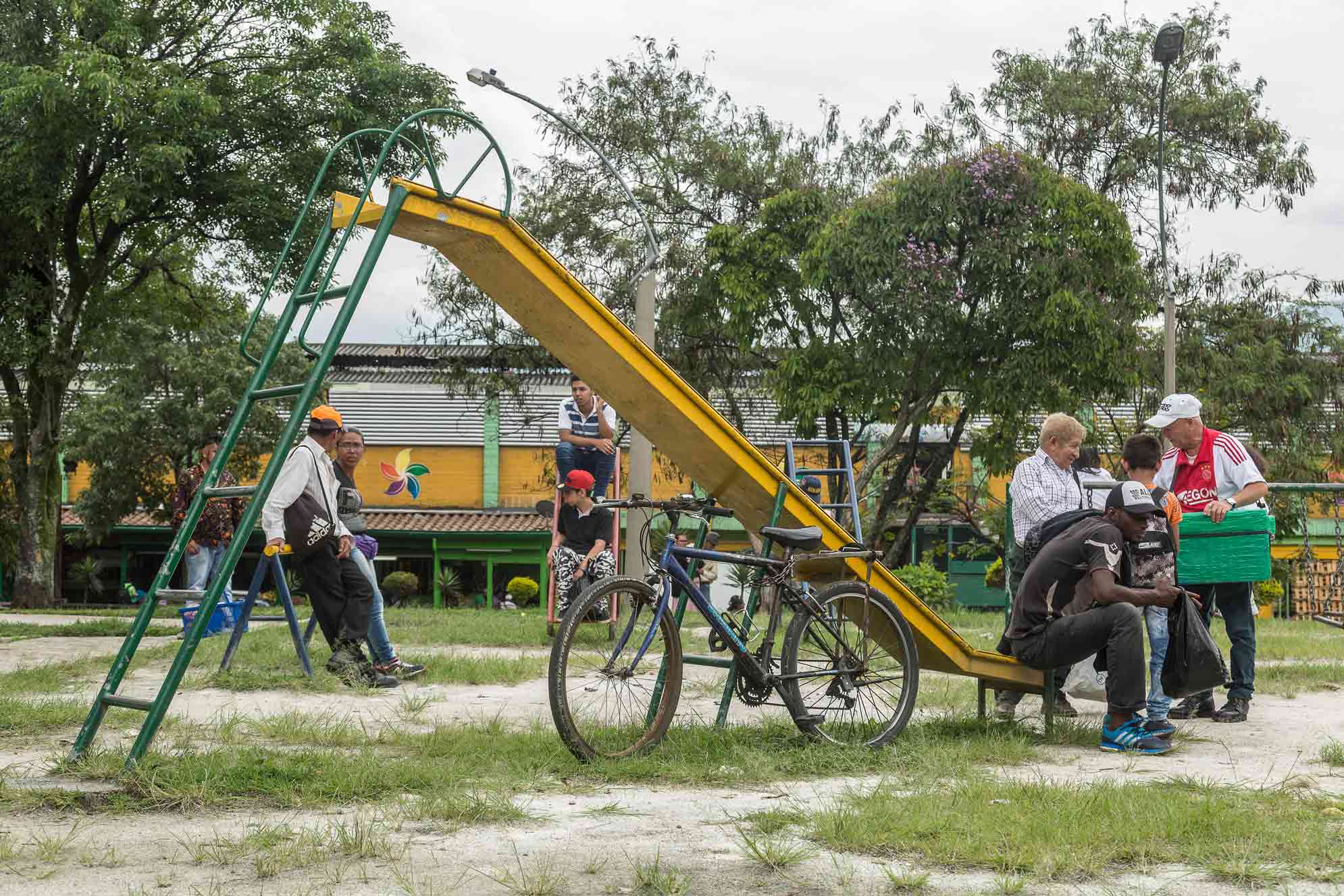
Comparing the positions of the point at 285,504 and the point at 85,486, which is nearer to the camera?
the point at 285,504

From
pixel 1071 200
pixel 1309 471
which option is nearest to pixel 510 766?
pixel 1071 200

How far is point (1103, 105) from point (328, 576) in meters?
21.9

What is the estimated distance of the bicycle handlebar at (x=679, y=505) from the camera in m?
5.87

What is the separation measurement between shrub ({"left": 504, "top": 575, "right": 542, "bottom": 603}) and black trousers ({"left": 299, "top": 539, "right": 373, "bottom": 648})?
27854 millimetres

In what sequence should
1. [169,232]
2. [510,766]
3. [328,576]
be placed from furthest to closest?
[169,232], [328,576], [510,766]

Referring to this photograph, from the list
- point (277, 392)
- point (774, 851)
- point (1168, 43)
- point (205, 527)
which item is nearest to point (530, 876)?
point (774, 851)

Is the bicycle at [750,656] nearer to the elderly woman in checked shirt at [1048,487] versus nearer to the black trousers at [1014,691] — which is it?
the black trousers at [1014,691]

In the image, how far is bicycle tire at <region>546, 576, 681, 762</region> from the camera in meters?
5.39

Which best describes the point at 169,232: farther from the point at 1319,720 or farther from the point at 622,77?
the point at 1319,720

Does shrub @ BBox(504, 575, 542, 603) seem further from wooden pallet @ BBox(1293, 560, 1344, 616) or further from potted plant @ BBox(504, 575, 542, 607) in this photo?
wooden pallet @ BBox(1293, 560, 1344, 616)

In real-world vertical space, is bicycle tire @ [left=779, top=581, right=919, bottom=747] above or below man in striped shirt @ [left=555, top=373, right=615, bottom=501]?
below

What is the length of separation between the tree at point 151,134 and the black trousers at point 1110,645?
47.4 feet

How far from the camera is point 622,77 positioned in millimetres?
25891

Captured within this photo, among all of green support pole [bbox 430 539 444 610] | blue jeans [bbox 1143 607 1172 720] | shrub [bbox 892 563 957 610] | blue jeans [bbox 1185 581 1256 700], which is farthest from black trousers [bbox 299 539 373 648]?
green support pole [bbox 430 539 444 610]
